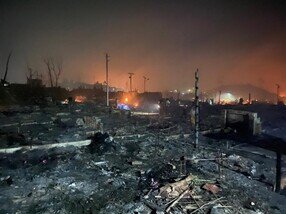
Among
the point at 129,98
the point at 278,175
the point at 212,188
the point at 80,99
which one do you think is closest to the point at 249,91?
the point at 129,98

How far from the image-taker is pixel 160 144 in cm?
1841

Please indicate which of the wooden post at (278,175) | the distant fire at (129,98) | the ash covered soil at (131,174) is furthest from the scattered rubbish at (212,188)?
the distant fire at (129,98)

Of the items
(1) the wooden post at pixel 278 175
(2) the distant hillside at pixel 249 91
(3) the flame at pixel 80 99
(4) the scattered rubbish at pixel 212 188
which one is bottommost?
(1) the wooden post at pixel 278 175

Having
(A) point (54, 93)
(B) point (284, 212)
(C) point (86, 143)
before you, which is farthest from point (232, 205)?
(A) point (54, 93)

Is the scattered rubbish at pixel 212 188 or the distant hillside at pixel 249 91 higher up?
the distant hillside at pixel 249 91

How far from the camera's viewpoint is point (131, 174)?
41.9ft

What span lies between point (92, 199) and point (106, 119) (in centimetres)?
1884

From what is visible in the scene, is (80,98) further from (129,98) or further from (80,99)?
(129,98)

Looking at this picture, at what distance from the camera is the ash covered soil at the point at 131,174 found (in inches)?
378

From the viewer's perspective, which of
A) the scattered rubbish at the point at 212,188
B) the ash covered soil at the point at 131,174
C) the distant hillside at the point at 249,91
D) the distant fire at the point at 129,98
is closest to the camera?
the ash covered soil at the point at 131,174

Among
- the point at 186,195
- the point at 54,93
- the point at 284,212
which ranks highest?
the point at 54,93

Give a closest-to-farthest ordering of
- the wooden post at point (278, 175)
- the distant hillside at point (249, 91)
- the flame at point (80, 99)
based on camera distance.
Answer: the wooden post at point (278, 175), the flame at point (80, 99), the distant hillside at point (249, 91)

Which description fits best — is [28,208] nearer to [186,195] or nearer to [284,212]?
[186,195]

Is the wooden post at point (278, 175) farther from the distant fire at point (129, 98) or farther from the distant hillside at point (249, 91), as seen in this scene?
the distant hillside at point (249, 91)
